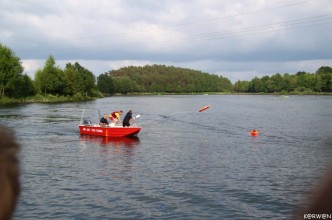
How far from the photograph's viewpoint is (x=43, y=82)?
12706 cm

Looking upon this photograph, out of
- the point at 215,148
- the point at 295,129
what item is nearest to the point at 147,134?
the point at 215,148

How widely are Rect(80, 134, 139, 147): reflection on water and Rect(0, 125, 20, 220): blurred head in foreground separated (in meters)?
31.6

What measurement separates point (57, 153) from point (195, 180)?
1239 centimetres

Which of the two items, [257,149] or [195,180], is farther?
[257,149]

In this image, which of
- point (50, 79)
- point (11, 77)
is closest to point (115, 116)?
point (11, 77)

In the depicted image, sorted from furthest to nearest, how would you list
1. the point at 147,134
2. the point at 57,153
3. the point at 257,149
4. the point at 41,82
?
the point at 41,82 → the point at 147,134 → the point at 257,149 → the point at 57,153

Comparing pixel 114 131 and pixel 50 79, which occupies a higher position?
pixel 50 79

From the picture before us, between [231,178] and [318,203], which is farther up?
[318,203]

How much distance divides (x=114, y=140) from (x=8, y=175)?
1368 inches

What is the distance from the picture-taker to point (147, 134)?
4106 cm

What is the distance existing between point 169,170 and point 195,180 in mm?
2715

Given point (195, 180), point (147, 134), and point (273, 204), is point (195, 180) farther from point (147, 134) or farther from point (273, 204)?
point (147, 134)

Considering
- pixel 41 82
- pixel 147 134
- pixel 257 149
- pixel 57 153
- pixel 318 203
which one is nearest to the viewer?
pixel 318 203

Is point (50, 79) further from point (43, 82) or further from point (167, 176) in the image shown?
point (167, 176)
